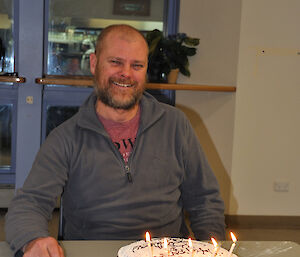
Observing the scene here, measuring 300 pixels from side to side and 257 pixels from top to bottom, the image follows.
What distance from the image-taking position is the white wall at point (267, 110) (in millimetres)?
3396

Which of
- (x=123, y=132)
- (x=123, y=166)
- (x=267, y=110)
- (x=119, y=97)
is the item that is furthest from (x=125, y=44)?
(x=267, y=110)

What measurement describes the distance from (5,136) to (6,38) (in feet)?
A: 2.67

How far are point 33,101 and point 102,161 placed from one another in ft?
7.14

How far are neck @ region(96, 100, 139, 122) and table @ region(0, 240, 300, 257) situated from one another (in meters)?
0.56

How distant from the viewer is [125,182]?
4.92 feet

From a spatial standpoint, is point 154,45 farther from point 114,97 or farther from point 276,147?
point 114,97

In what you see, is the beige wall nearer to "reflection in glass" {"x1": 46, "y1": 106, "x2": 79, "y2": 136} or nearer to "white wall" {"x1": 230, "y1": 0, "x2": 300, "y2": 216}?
"white wall" {"x1": 230, "y1": 0, "x2": 300, "y2": 216}

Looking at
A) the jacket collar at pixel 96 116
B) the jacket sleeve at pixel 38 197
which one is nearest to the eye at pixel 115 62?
the jacket collar at pixel 96 116

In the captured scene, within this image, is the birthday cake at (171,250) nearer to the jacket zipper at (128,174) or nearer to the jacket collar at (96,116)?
the jacket zipper at (128,174)

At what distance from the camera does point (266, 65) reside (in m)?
3.44

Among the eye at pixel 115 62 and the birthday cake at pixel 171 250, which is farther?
the eye at pixel 115 62

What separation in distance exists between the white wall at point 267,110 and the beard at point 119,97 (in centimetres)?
195

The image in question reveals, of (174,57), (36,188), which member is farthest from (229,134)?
(36,188)

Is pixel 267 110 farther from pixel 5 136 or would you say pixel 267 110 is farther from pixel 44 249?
pixel 44 249
